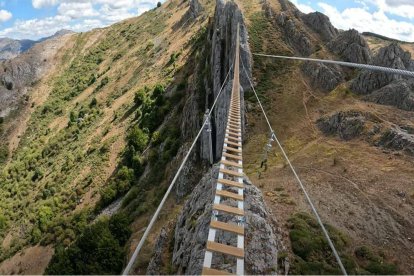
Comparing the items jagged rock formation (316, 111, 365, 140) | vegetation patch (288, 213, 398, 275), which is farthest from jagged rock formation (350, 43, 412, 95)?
vegetation patch (288, 213, 398, 275)

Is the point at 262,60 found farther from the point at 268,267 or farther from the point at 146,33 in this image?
the point at 146,33

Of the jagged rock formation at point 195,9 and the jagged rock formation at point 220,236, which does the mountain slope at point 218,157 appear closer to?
the jagged rock formation at point 220,236

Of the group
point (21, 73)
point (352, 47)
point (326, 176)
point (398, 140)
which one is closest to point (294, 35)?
point (352, 47)

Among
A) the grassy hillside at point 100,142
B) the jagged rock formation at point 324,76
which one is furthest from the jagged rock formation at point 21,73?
the jagged rock formation at point 324,76

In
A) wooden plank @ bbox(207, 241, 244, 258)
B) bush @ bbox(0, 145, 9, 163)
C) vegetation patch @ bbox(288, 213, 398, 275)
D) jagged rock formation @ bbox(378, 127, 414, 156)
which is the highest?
wooden plank @ bbox(207, 241, 244, 258)

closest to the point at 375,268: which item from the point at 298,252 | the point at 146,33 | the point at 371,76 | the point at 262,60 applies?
the point at 298,252

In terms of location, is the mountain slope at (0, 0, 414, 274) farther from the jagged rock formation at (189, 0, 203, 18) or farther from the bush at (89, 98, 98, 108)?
the jagged rock formation at (189, 0, 203, 18)
